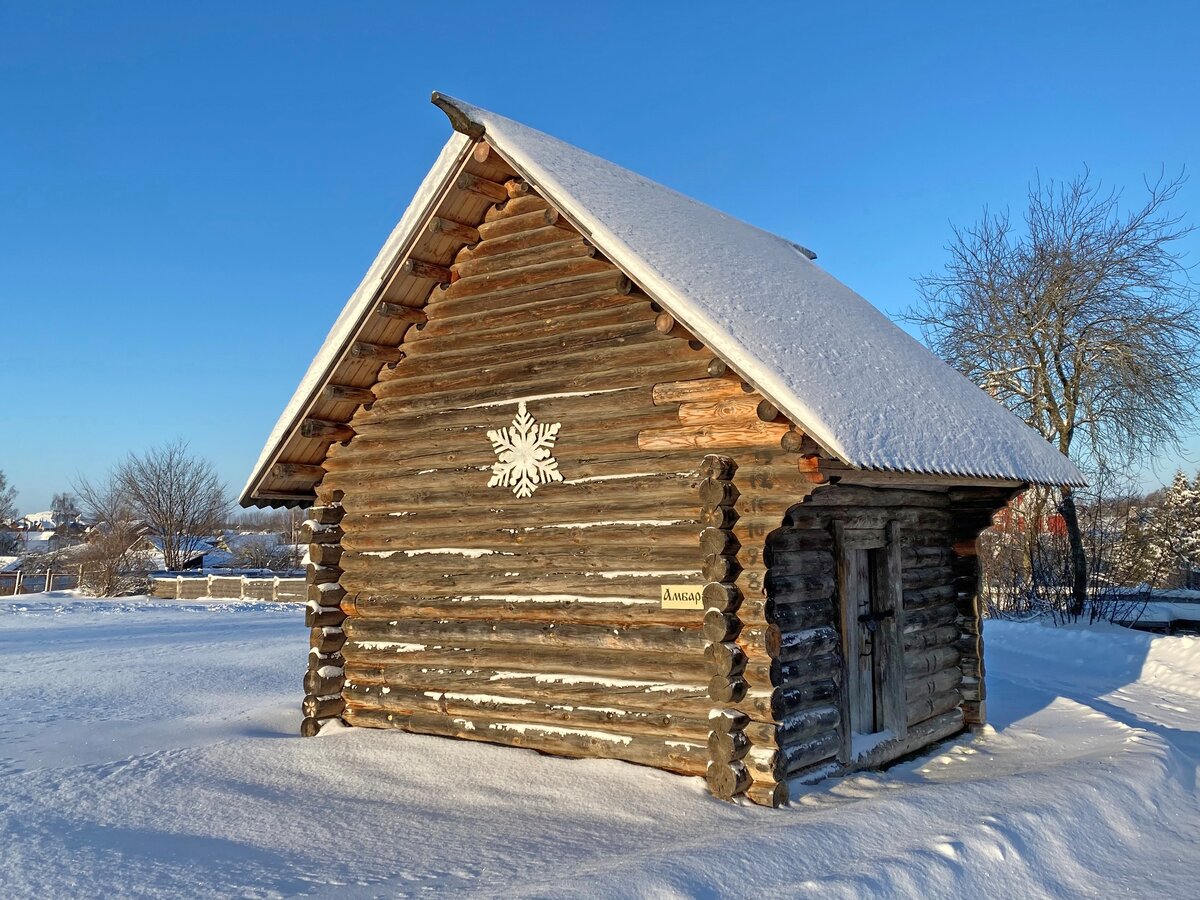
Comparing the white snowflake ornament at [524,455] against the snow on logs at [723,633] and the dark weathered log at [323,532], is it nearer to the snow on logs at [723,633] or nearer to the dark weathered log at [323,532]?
the snow on logs at [723,633]

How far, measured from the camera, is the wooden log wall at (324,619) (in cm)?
942

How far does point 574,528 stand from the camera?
812cm

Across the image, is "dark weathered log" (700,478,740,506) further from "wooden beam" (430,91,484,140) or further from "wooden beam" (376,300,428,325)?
"wooden beam" (376,300,428,325)

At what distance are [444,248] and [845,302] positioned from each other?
16.0ft

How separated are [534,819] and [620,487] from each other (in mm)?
2727

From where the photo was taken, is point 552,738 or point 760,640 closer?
point 760,640

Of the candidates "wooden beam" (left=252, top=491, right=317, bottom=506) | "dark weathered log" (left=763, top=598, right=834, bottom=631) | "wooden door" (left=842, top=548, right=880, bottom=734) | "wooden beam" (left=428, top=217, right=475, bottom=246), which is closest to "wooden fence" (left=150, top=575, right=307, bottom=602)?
"wooden beam" (left=252, top=491, right=317, bottom=506)

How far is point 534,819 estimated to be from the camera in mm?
6551

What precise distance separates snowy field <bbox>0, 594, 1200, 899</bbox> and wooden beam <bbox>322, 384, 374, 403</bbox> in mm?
3340

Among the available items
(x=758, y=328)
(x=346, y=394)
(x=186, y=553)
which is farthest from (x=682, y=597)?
(x=186, y=553)

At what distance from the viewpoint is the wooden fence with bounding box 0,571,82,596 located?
33344 mm

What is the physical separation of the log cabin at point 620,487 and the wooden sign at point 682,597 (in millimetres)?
20

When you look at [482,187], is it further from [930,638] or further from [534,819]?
[930,638]

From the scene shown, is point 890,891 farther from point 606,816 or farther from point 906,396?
point 906,396
